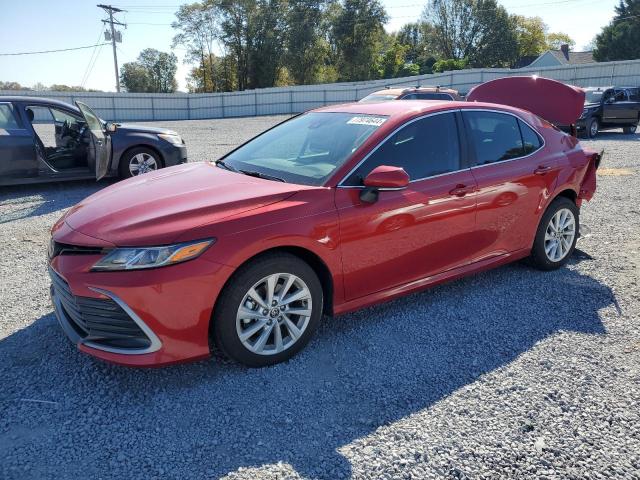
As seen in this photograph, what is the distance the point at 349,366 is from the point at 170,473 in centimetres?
133

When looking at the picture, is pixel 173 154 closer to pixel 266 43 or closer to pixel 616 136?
pixel 616 136

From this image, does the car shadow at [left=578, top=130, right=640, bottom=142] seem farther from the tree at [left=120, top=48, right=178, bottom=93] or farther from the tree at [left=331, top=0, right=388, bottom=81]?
the tree at [left=120, top=48, right=178, bottom=93]

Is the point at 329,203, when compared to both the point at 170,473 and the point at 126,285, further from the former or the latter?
the point at 170,473

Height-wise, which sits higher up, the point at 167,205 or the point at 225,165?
the point at 225,165

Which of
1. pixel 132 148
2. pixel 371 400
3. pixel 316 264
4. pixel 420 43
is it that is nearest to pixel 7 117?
pixel 132 148

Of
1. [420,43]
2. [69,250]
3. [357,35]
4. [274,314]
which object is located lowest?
[274,314]

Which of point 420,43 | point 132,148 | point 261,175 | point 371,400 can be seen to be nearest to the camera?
point 371,400

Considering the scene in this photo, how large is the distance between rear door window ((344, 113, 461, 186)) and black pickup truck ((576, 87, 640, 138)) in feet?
48.2

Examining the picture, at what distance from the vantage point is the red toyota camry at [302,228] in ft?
9.52

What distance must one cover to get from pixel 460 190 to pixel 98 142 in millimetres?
5739

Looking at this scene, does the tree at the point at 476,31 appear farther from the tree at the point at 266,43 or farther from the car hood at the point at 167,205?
the car hood at the point at 167,205

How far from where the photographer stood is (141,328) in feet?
9.37

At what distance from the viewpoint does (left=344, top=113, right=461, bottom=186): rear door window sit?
3.66 metres

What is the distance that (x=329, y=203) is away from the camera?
3363 millimetres
